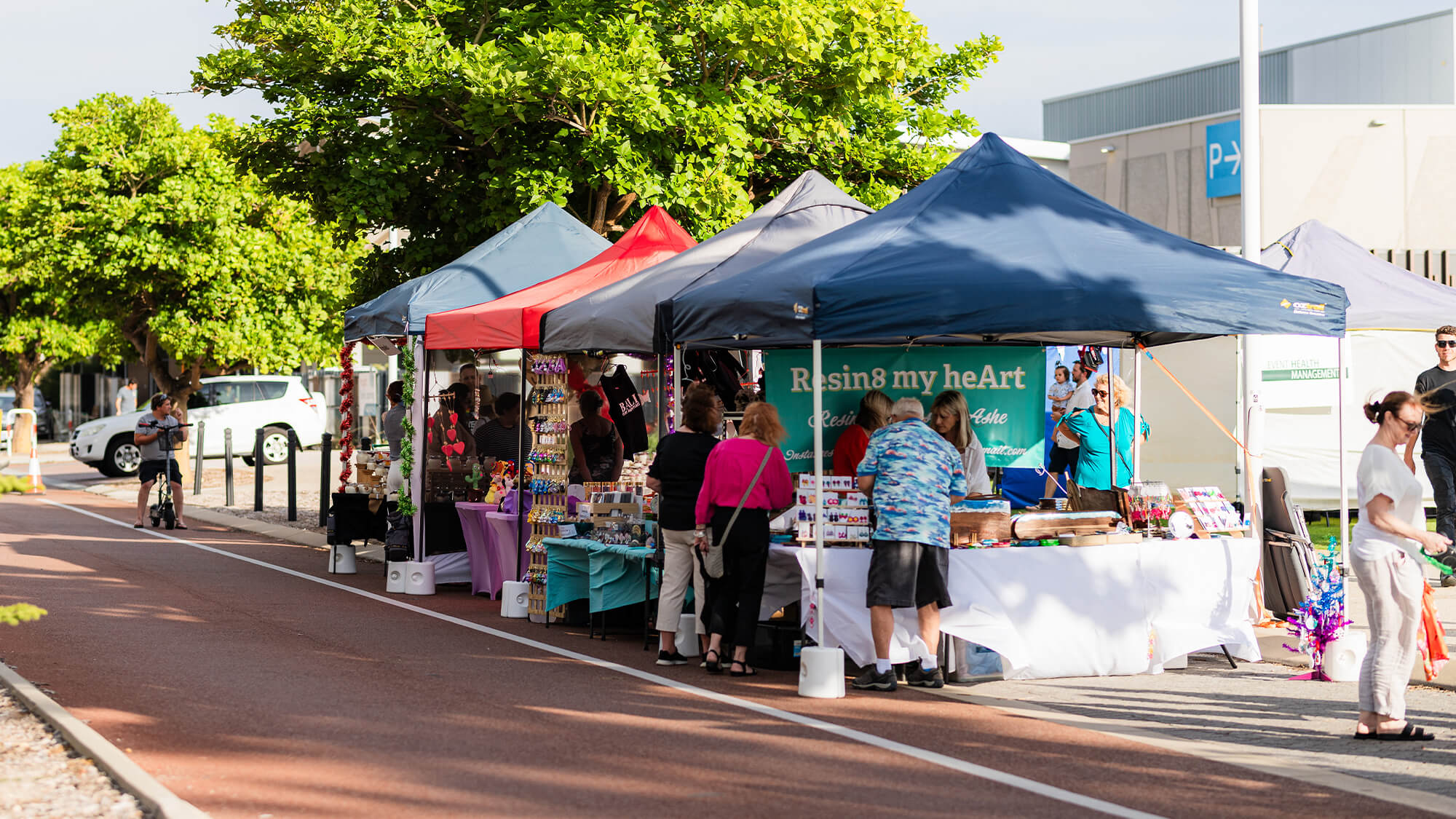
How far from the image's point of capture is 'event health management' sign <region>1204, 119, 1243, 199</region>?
3189 centimetres

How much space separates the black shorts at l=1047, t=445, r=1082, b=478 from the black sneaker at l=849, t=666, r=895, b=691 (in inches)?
258

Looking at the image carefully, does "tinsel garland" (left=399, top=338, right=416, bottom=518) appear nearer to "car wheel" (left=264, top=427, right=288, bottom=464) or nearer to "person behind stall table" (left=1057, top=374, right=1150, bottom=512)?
"person behind stall table" (left=1057, top=374, right=1150, bottom=512)

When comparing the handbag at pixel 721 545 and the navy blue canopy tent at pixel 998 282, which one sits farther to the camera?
the handbag at pixel 721 545

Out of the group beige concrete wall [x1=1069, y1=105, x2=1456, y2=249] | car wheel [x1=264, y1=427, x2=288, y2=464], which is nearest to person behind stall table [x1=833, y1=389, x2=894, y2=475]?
beige concrete wall [x1=1069, y1=105, x2=1456, y2=249]

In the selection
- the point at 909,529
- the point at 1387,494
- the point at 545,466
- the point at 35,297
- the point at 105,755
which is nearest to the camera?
the point at 105,755

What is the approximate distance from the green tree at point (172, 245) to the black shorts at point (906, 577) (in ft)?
85.4

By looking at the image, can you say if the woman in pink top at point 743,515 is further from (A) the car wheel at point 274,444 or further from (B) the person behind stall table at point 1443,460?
(A) the car wheel at point 274,444

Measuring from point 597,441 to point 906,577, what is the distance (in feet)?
16.0

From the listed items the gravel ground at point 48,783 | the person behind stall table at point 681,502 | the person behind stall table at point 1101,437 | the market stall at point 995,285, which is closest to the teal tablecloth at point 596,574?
the person behind stall table at point 681,502

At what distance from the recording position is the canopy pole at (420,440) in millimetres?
14039

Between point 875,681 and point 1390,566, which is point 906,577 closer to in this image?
point 875,681

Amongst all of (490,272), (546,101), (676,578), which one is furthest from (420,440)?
(676,578)

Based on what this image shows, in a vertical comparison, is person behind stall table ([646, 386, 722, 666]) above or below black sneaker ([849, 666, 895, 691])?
above

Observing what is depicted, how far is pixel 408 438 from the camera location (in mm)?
14234
